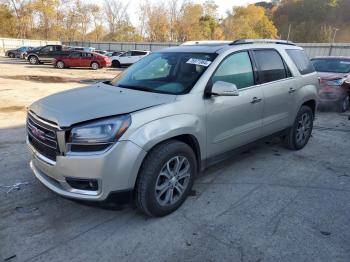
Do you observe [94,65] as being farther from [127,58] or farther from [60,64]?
[127,58]

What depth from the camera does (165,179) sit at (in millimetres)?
3324

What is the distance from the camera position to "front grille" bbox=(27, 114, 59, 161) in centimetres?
298

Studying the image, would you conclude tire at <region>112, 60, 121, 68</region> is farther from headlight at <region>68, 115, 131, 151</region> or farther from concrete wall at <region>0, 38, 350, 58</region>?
headlight at <region>68, 115, 131, 151</region>

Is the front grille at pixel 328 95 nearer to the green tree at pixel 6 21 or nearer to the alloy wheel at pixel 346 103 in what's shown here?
the alloy wheel at pixel 346 103

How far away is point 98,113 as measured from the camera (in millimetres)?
2965

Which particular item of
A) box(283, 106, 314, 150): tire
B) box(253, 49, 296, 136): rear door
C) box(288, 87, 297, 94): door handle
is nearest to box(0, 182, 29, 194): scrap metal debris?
box(253, 49, 296, 136): rear door

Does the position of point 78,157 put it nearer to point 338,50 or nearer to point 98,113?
point 98,113

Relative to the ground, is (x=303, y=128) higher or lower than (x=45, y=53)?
lower

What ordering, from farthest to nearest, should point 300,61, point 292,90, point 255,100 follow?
point 300,61 → point 292,90 → point 255,100

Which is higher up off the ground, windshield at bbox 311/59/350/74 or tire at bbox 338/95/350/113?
windshield at bbox 311/59/350/74

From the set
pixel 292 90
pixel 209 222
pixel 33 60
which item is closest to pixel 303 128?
pixel 292 90

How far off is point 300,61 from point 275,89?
1.21 meters

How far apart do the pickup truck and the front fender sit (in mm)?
24873

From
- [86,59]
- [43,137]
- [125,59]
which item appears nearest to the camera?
[43,137]
